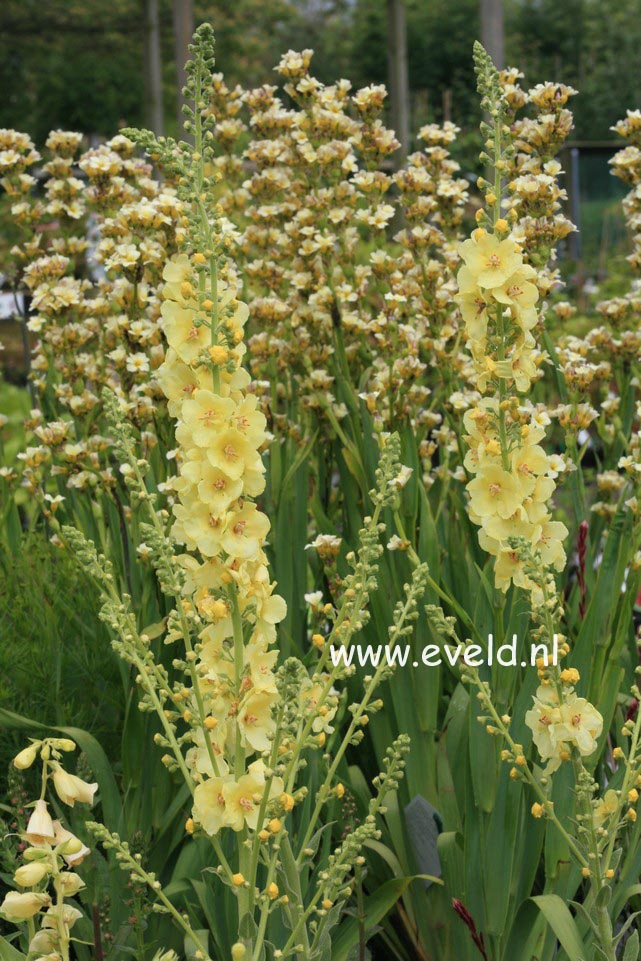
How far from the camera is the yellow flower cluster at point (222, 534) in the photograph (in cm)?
157

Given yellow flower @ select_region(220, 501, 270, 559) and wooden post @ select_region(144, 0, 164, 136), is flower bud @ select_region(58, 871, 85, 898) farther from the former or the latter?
wooden post @ select_region(144, 0, 164, 136)

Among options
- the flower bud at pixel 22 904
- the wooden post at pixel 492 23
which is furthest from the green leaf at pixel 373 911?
the wooden post at pixel 492 23

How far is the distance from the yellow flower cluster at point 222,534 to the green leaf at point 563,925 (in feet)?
1.93

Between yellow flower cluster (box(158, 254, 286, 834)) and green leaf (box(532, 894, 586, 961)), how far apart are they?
588 millimetres

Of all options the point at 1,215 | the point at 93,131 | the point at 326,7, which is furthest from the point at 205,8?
the point at 326,7

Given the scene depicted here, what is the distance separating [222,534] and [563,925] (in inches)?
35.5

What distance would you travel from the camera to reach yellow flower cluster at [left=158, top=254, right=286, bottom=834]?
1570 millimetres

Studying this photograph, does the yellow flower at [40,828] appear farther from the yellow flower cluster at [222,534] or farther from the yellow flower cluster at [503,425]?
the yellow flower cluster at [503,425]

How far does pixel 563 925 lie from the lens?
193 cm

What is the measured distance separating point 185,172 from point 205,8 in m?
19.0

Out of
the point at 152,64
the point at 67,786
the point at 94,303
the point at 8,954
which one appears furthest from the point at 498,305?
the point at 152,64

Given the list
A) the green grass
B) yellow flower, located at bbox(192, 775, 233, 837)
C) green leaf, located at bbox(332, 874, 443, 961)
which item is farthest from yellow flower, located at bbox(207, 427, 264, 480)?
the green grass

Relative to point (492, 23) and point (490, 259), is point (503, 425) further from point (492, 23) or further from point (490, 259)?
point (492, 23)

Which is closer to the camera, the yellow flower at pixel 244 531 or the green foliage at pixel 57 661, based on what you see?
the yellow flower at pixel 244 531
